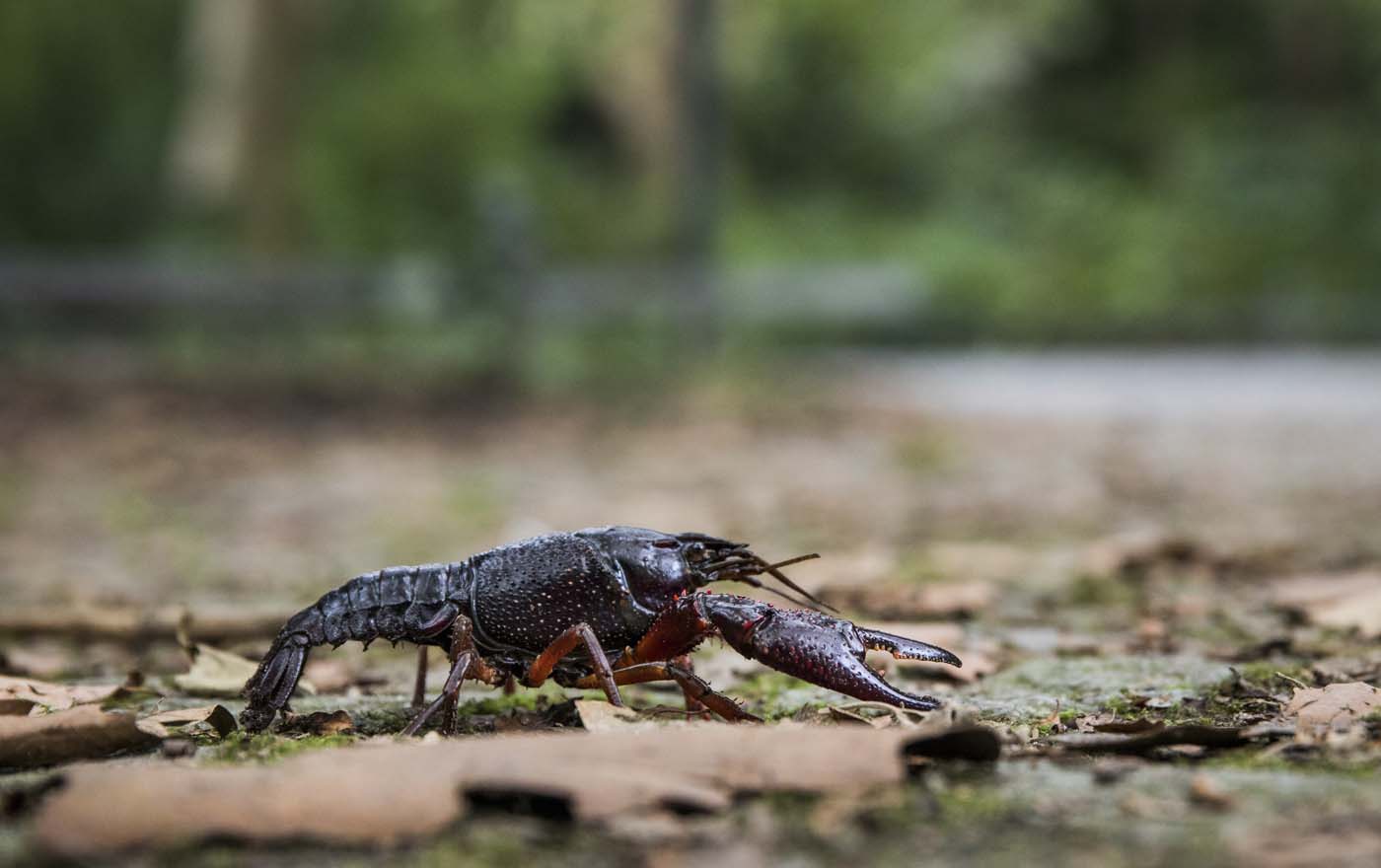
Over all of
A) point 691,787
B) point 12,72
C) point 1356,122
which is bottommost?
point 691,787

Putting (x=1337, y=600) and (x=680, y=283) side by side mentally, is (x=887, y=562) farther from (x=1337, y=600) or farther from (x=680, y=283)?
(x=680, y=283)

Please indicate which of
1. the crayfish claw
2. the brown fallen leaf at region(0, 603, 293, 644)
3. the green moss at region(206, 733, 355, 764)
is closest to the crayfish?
the crayfish claw

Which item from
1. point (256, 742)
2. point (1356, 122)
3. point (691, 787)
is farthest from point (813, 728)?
point (1356, 122)

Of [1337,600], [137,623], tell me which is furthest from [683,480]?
[1337,600]

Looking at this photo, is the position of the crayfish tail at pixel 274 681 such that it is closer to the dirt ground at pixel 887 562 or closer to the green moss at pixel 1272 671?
the dirt ground at pixel 887 562

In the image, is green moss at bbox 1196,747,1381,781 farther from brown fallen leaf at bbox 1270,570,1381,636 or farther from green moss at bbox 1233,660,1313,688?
brown fallen leaf at bbox 1270,570,1381,636

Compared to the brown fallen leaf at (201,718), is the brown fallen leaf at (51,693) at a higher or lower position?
higher

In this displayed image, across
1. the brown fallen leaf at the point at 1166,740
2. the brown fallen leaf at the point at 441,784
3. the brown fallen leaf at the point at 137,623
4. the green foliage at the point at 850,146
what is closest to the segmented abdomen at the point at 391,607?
the brown fallen leaf at the point at 441,784

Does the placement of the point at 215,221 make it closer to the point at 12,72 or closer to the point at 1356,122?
the point at 12,72
